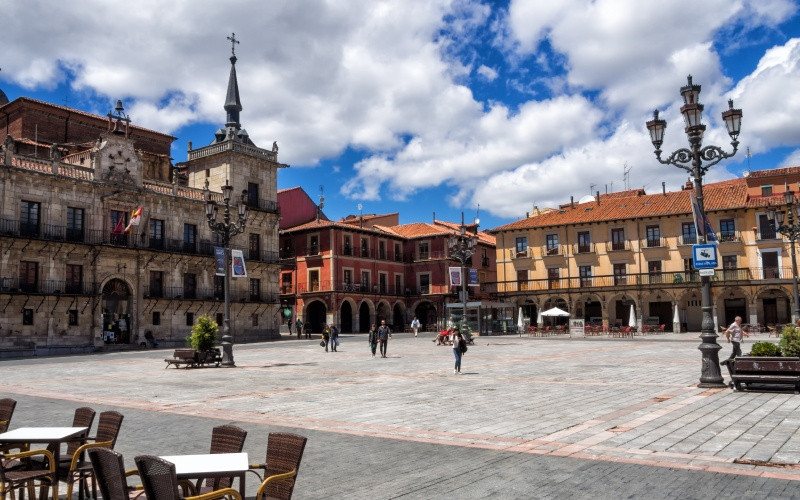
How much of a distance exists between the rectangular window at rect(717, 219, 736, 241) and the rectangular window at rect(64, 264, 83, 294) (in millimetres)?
43124

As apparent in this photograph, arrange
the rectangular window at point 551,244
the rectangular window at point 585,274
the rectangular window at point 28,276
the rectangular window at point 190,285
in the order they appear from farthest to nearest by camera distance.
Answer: the rectangular window at point 551,244 → the rectangular window at point 585,274 → the rectangular window at point 190,285 → the rectangular window at point 28,276

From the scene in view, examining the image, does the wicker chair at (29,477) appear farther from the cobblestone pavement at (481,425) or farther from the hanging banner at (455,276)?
the hanging banner at (455,276)

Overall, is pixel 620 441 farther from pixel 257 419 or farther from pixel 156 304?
pixel 156 304

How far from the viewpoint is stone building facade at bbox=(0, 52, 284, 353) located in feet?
111

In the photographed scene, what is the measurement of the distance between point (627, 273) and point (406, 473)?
47.7 m

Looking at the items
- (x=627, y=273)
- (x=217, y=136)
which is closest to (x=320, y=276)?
(x=217, y=136)

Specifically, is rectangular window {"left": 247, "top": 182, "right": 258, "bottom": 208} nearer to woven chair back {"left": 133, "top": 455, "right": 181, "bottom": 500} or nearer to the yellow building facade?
the yellow building facade

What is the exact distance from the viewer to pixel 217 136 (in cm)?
5191

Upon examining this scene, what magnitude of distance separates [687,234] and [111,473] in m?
50.6

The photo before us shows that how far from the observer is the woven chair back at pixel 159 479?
11.6 feet

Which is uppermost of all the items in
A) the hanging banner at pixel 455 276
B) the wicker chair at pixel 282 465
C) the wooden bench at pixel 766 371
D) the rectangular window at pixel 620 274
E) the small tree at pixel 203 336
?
the rectangular window at pixel 620 274

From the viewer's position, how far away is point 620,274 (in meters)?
50.4

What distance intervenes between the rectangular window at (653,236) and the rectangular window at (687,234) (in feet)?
5.59

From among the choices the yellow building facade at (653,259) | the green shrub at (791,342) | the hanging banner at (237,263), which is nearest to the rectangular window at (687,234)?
the yellow building facade at (653,259)
